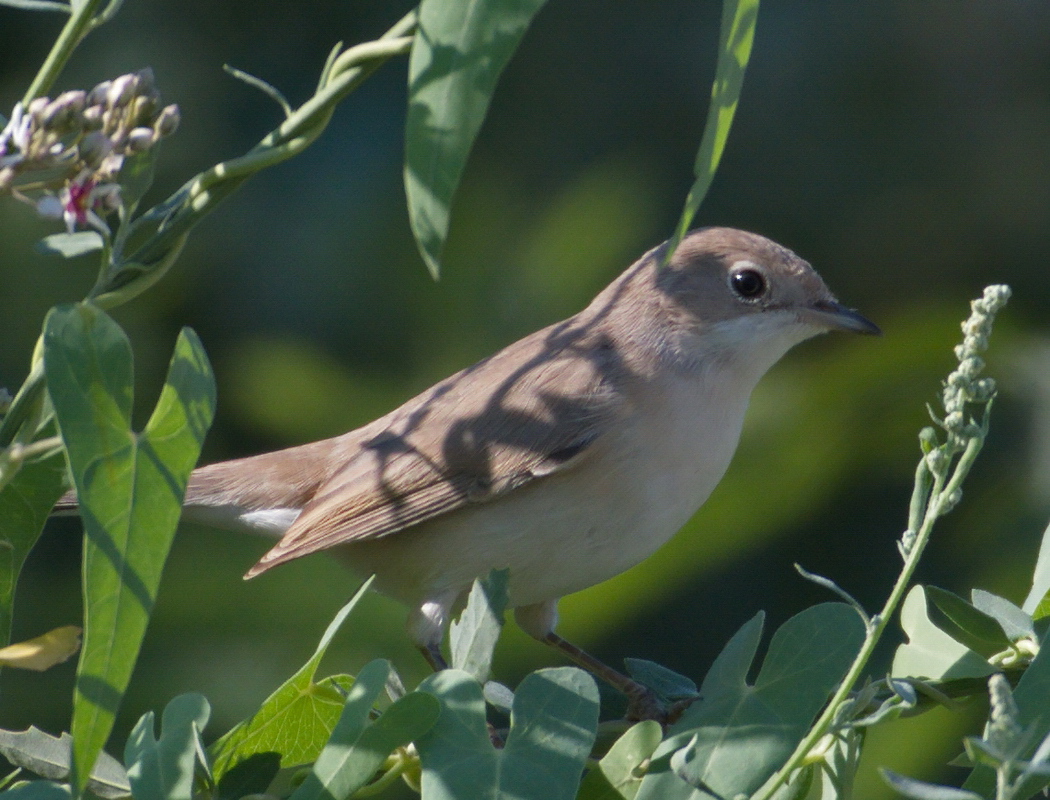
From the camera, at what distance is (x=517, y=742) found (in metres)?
1.20

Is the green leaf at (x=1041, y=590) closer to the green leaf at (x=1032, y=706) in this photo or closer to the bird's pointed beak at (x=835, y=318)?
the green leaf at (x=1032, y=706)

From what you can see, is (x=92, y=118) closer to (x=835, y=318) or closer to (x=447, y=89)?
(x=447, y=89)

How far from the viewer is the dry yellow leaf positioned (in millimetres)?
1035

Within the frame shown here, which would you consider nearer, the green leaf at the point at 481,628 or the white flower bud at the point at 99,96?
the white flower bud at the point at 99,96

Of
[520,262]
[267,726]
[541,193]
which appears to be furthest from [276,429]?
[267,726]

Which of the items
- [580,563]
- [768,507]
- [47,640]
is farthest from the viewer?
[768,507]

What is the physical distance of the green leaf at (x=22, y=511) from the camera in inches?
50.7

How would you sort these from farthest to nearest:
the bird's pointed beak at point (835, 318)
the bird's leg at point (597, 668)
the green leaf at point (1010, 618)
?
the bird's pointed beak at point (835, 318) < the bird's leg at point (597, 668) < the green leaf at point (1010, 618)

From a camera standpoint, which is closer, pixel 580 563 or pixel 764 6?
pixel 580 563

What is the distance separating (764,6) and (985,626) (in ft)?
14.0

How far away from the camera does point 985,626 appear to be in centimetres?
143

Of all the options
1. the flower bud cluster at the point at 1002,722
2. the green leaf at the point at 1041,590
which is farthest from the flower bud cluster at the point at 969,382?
the green leaf at the point at 1041,590

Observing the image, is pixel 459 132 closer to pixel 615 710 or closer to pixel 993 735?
pixel 993 735

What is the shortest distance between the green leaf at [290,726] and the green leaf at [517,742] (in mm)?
161
